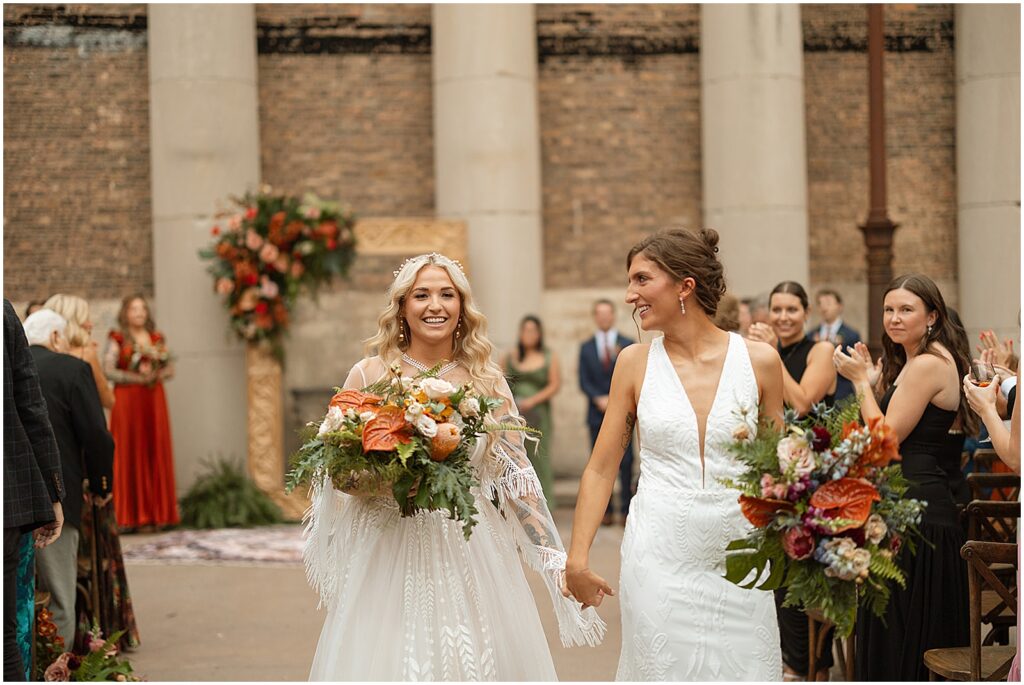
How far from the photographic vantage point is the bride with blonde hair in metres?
4.94

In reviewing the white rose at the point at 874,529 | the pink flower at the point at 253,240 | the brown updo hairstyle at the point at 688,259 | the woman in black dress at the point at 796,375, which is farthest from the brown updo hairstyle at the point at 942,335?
the pink flower at the point at 253,240

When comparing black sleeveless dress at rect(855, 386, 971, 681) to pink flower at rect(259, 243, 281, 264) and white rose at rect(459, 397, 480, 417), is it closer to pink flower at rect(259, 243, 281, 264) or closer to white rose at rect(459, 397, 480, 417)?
white rose at rect(459, 397, 480, 417)

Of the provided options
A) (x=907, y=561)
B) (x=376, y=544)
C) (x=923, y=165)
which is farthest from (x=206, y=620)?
(x=923, y=165)

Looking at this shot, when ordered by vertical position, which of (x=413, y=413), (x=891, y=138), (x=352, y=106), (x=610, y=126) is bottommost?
(x=413, y=413)

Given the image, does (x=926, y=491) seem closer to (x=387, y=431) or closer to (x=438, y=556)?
(x=438, y=556)

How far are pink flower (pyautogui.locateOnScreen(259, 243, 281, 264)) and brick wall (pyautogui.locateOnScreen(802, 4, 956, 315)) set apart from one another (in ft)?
22.2

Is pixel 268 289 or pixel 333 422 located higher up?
pixel 268 289

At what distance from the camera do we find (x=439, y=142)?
15.3m

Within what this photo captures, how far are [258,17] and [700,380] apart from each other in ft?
40.3

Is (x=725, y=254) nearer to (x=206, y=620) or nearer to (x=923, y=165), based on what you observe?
(x=923, y=165)

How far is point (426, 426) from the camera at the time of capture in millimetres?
4609

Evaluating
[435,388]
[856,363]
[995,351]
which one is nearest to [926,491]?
[856,363]

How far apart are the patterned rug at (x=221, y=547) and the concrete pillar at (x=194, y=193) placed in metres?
1.73

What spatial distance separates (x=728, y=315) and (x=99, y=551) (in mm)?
4100
